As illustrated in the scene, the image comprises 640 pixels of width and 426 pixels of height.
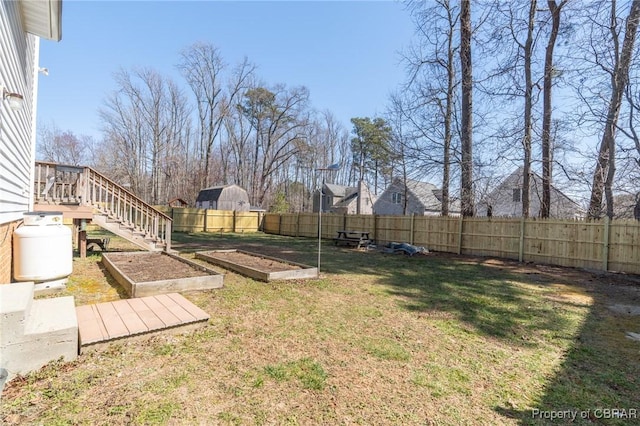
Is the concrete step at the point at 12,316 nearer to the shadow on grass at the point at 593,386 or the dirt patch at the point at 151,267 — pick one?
the dirt patch at the point at 151,267

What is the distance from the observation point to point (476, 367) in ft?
9.75

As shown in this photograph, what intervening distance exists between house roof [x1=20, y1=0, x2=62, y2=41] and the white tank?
114 inches

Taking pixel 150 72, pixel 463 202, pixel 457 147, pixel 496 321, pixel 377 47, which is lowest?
pixel 496 321

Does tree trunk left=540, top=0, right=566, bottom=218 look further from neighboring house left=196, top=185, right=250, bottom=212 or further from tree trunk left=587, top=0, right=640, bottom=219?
neighboring house left=196, top=185, right=250, bottom=212

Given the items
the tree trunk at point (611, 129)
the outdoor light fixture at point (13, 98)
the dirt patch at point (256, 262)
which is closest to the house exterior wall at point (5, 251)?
the outdoor light fixture at point (13, 98)

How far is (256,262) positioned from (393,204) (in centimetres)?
2422

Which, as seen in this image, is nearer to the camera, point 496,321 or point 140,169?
point 496,321

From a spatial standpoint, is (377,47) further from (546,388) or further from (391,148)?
(546,388)

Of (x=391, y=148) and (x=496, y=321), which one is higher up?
(x=391, y=148)

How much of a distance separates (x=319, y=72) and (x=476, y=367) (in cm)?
2094

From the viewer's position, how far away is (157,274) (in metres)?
5.96

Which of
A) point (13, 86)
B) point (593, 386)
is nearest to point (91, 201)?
point (13, 86)

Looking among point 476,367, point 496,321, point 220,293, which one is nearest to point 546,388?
point 476,367

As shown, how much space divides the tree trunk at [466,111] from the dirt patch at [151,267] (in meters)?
10.6
